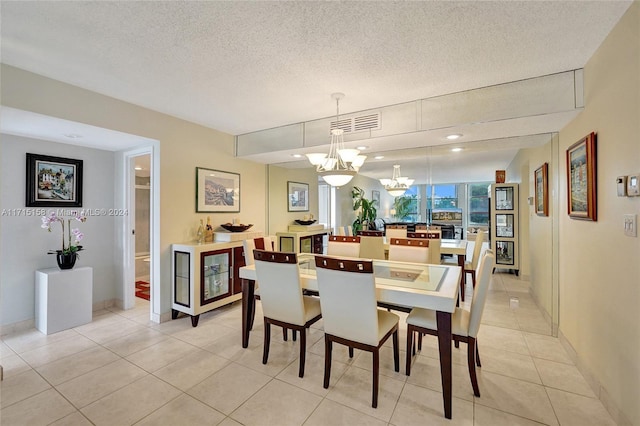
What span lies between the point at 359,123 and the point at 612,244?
237cm

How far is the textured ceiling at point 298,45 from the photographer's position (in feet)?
5.26

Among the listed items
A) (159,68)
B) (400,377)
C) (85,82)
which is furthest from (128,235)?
(400,377)

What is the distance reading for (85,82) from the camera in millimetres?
2508

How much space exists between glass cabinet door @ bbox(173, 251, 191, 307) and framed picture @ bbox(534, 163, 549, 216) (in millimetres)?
4215

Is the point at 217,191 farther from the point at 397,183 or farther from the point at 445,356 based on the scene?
the point at 445,356

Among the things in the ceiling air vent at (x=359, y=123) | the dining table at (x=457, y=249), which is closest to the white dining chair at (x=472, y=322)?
the dining table at (x=457, y=249)

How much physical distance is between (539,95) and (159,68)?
3.25 metres

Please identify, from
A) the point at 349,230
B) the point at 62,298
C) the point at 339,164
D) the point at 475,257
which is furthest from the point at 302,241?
the point at 62,298

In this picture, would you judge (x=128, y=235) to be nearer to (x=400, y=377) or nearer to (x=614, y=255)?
(x=400, y=377)

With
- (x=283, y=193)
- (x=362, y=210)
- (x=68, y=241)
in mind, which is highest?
(x=283, y=193)

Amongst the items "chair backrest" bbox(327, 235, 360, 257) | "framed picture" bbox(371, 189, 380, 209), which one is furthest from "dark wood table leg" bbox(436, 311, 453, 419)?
"framed picture" bbox(371, 189, 380, 209)

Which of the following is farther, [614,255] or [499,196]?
[499,196]

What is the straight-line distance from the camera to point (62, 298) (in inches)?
119

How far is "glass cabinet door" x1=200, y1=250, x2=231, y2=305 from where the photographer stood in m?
3.30
